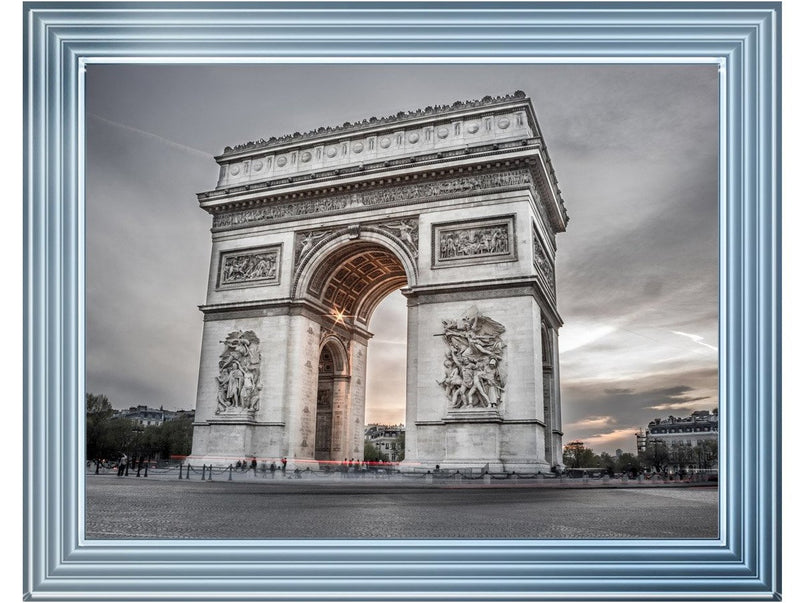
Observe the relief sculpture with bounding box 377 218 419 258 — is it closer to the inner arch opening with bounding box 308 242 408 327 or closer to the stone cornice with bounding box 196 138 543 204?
the inner arch opening with bounding box 308 242 408 327

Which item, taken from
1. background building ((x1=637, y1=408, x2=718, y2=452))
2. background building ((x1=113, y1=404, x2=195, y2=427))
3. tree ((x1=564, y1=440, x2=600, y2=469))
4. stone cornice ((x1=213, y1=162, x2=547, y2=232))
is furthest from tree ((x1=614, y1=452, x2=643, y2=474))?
stone cornice ((x1=213, y1=162, x2=547, y2=232))

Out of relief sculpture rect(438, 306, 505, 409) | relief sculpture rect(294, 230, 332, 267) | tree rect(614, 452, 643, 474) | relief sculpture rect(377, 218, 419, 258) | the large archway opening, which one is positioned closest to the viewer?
tree rect(614, 452, 643, 474)

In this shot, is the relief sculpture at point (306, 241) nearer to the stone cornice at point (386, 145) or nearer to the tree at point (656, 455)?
the stone cornice at point (386, 145)

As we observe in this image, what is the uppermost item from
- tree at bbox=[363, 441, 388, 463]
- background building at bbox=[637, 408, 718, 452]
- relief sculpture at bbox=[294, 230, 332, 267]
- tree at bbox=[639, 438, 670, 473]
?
relief sculpture at bbox=[294, 230, 332, 267]

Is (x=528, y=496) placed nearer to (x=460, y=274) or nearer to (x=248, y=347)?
(x=460, y=274)

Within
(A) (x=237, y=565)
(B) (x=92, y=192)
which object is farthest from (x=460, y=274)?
(A) (x=237, y=565)

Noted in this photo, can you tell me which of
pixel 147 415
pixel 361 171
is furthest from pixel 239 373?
pixel 147 415

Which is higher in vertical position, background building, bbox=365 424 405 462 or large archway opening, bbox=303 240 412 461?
large archway opening, bbox=303 240 412 461
